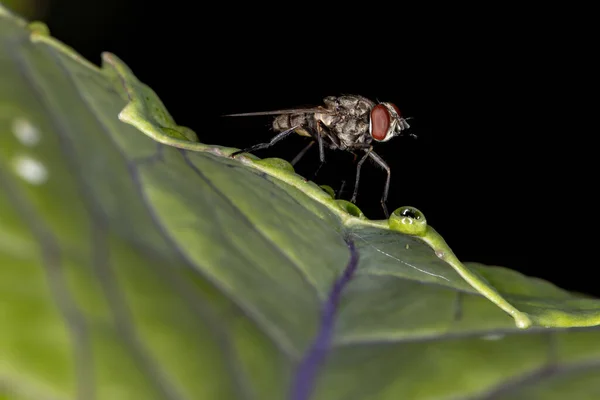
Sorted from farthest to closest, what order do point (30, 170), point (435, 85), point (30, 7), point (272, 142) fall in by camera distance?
1. point (435, 85)
2. point (30, 7)
3. point (272, 142)
4. point (30, 170)

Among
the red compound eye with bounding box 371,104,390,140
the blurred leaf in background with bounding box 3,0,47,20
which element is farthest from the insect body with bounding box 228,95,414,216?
the blurred leaf in background with bounding box 3,0,47,20

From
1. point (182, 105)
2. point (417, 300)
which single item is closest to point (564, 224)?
point (182, 105)

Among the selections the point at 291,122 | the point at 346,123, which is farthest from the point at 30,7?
the point at 346,123

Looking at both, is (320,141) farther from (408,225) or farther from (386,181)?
(408,225)

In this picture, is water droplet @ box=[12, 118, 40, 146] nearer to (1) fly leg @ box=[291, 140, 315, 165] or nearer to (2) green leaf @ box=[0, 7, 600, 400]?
(2) green leaf @ box=[0, 7, 600, 400]

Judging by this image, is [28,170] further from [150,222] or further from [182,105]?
[182,105]

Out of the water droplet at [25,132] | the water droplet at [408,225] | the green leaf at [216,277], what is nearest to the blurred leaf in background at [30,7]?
the green leaf at [216,277]

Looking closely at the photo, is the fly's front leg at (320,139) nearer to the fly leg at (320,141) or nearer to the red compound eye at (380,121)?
the fly leg at (320,141)
